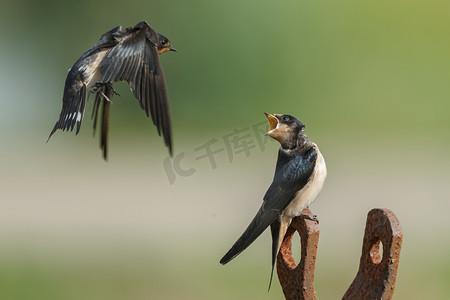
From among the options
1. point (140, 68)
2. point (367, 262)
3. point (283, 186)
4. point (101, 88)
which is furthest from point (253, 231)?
point (101, 88)

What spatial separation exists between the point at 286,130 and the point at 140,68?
16.1 inches

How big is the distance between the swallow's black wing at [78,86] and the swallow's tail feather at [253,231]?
604 mm

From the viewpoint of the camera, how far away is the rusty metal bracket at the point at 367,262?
1.31 m

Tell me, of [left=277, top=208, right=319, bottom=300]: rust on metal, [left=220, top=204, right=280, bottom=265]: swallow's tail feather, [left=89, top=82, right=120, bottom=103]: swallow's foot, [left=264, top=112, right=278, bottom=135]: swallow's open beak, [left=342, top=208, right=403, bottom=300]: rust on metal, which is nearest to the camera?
[left=342, top=208, right=403, bottom=300]: rust on metal

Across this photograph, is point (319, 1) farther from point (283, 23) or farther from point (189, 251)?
point (189, 251)

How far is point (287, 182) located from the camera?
176 cm

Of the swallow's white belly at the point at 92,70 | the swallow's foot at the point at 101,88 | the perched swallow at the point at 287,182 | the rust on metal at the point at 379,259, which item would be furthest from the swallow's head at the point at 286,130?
the swallow's white belly at the point at 92,70

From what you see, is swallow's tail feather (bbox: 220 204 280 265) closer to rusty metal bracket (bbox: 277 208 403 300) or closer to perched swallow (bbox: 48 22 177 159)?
rusty metal bracket (bbox: 277 208 403 300)

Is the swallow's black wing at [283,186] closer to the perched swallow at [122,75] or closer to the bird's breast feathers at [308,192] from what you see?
the bird's breast feathers at [308,192]

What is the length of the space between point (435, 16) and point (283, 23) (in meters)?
1.40

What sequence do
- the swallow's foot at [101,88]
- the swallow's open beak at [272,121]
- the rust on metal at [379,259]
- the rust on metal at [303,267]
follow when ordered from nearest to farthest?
1. the rust on metal at [379,259]
2. the rust on metal at [303,267]
3. the swallow's open beak at [272,121]
4. the swallow's foot at [101,88]

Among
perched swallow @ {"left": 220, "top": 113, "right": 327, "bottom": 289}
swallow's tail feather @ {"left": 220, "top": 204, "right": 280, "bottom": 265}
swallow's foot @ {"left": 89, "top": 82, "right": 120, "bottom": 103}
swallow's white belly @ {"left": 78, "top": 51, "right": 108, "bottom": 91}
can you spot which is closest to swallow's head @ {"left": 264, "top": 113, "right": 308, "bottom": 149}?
perched swallow @ {"left": 220, "top": 113, "right": 327, "bottom": 289}

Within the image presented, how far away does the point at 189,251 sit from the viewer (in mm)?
4223

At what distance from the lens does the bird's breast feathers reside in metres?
1.70
